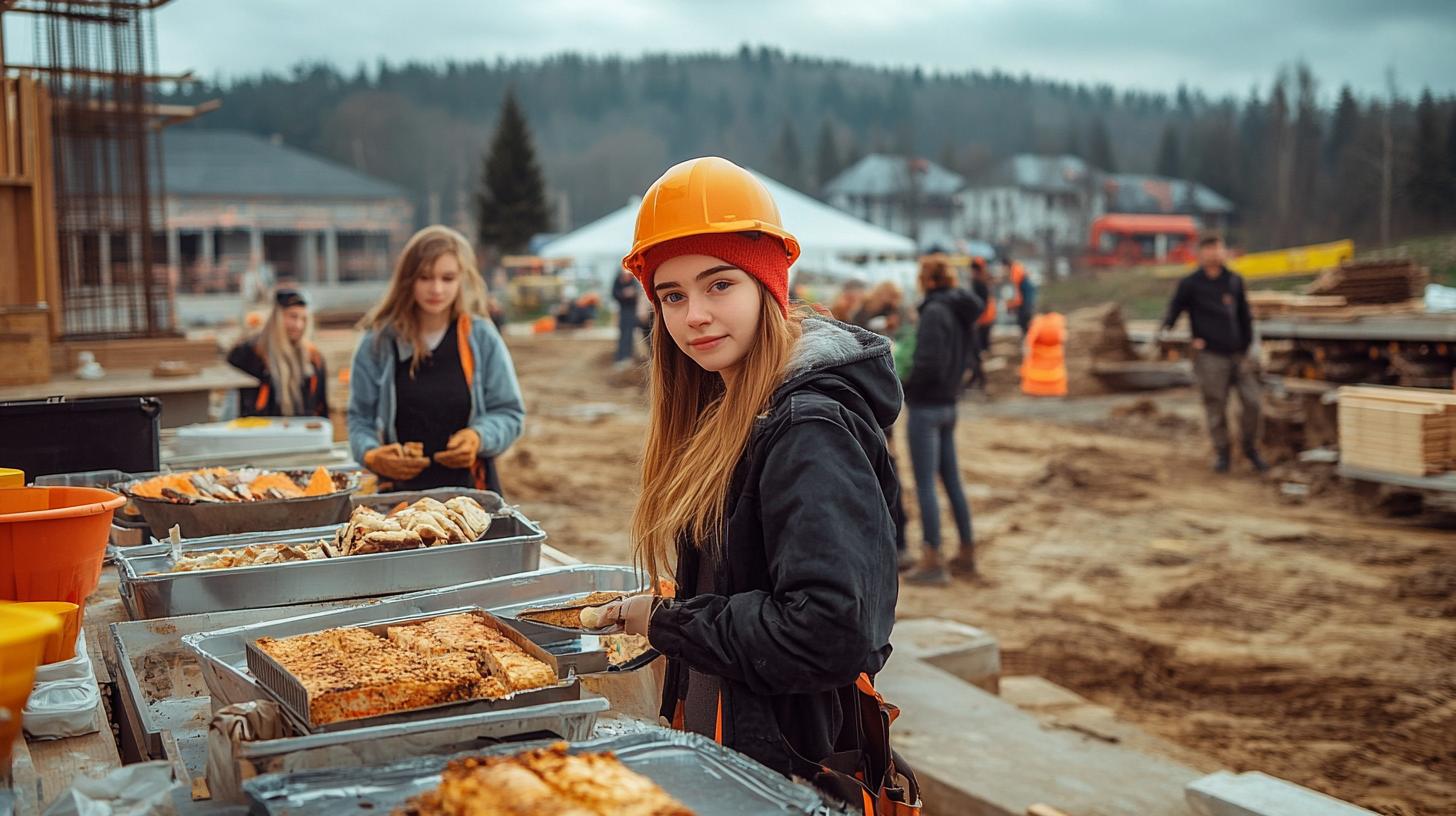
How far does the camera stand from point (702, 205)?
201 centimetres

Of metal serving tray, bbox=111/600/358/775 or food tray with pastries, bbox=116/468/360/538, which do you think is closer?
metal serving tray, bbox=111/600/358/775

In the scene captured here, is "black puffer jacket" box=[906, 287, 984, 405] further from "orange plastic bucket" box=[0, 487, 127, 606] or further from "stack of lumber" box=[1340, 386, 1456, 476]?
"orange plastic bucket" box=[0, 487, 127, 606]

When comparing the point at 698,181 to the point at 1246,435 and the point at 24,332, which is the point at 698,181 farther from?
the point at 1246,435

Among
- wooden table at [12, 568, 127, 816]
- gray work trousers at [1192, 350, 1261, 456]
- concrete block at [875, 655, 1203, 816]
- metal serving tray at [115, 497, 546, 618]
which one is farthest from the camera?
Answer: gray work trousers at [1192, 350, 1261, 456]

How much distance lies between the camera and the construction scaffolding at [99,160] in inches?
376

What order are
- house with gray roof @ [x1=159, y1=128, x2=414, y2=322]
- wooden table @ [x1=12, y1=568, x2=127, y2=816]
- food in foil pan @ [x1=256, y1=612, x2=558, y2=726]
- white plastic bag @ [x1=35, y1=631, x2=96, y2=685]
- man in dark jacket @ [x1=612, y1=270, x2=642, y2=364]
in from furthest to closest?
1. house with gray roof @ [x1=159, y1=128, x2=414, y2=322]
2. man in dark jacket @ [x1=612, y1=270, x2=642, y2=364]
3. white plastic bag @ [x1=35, y1=631, x2=96, y2=685]
4. food in foil pan @ [x1=256, y1=612, x2=558, y2=726]
5. wooden table @ [x1=12, y1=568, x2=127, y2=816]

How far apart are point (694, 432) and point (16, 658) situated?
119 centimetres

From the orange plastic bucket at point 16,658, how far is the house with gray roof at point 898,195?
77156 millimetres

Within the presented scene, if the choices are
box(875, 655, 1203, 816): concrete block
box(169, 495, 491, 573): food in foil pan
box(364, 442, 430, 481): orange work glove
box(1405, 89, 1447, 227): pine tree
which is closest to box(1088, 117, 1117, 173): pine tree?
box(1405, 89, 1447, 227): pine tree

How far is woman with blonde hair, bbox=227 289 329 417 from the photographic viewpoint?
728 centimetres

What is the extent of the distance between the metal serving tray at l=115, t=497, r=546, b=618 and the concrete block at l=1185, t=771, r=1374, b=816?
2.56 metres

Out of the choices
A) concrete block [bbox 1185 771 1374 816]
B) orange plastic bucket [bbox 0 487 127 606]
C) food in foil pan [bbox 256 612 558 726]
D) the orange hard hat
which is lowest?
concrete block [bbox 1185 771 1374 816]

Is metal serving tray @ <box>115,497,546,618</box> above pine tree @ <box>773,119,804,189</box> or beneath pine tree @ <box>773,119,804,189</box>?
beneath

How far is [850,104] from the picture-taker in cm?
12412
